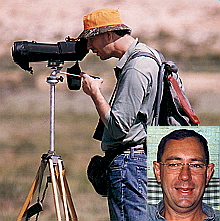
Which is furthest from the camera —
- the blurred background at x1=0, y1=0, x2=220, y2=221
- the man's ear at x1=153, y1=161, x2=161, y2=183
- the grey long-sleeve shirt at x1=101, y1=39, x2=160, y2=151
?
the blurred background at x1=0, y1=0, x2=220, y2=221

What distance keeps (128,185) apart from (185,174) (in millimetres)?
392

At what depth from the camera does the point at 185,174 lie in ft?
9.52

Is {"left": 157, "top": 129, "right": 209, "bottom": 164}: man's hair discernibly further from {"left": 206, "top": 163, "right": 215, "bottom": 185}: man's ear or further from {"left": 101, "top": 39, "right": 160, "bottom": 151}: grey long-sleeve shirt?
{"left": 101, "top": 39, "right": 160, "bottom": 151}: grey long-sleeve shirt

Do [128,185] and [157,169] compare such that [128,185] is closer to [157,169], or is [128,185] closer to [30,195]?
[157,169]

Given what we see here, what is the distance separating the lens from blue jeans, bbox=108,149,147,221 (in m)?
2.67

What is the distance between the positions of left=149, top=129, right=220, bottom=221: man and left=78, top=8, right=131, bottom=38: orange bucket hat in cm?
63

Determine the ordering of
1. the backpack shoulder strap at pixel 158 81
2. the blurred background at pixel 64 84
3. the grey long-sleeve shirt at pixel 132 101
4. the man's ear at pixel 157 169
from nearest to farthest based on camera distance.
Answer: the grey long-sleeve shirt at pixel 132 101 < the backpack shoulder strap at pixel 158 81 < the man's ear at pixel 157 169 < the blurred background at pixel 64 84

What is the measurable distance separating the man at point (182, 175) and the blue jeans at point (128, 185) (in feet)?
0.61

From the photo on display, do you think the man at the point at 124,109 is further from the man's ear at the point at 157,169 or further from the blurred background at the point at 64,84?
the blurred background at the point at 64,84

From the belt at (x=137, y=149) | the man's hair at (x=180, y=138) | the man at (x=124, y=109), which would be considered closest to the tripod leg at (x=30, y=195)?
the man at (x=124, y=109)

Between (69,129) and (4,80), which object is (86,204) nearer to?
(69,129)

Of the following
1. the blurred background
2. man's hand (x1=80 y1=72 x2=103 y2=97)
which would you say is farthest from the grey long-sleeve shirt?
the blurred background

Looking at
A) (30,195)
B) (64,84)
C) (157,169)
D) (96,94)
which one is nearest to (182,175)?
(157,169)

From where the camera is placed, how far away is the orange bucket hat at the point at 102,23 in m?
2.78
